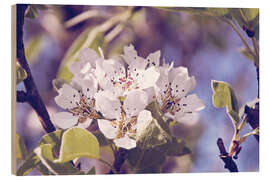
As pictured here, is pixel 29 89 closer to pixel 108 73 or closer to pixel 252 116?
pixel 108 73

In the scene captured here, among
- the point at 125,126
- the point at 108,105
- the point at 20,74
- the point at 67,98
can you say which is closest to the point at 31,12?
the point at 20,74

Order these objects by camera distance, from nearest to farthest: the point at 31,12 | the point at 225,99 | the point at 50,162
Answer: the point at 50,162 < the point at 31,12 < the point at 225,99

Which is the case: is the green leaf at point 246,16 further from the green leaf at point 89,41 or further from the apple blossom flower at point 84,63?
the apple blossom flower at point 84,63

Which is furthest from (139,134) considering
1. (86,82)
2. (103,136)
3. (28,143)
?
(28,143)

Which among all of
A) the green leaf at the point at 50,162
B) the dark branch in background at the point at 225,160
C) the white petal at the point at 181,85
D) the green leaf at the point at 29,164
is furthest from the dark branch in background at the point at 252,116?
the green leaf at the point at 29,164

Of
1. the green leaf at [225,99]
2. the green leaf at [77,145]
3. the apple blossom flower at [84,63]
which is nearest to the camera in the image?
the green leaf at [77,145]

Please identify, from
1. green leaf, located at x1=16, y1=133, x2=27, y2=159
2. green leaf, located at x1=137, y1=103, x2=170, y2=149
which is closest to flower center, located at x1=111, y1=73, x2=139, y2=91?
green leaf, located at x1=137, y1=103, x2=170, y2=149
